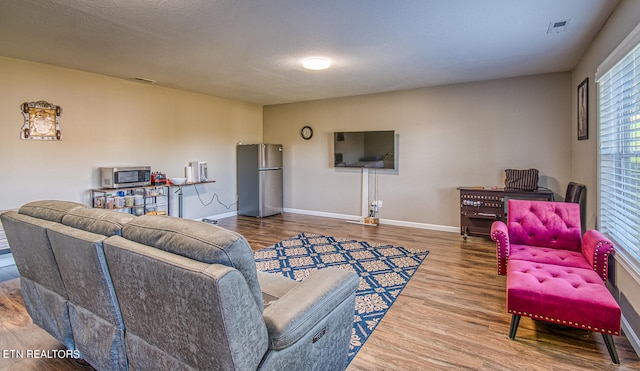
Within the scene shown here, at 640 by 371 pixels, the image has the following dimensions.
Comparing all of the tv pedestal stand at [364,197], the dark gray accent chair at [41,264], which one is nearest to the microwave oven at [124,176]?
the dark gray accent chair at [41,264]

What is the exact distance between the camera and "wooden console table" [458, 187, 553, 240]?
4.46m

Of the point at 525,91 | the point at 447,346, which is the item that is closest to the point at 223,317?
the point at 447,346

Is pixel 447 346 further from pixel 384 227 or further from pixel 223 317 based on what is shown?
pixel 384 227

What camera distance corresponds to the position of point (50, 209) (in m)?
1.98

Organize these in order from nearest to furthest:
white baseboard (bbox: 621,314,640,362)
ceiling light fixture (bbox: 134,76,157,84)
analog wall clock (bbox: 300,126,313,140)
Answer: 1. white baseboard (bbox: 621,314,640,362)
2. ceiling light fixture (bbox: 134,76,157,84)
3. analog wall clock (bbox: 300,126,313,140)

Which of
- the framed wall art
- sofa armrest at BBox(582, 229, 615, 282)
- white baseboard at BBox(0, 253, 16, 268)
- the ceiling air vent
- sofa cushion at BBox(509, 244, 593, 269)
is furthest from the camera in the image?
white baseboard at BBox(0, 253, 16, 268)

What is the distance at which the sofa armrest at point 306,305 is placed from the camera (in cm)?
130

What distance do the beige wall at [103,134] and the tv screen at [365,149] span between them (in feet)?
7.20

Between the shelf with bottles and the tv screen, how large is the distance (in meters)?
3.10

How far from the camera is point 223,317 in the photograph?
110 centimetres

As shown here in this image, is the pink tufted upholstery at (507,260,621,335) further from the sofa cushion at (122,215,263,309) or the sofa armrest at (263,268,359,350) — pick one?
the sofa cushion at (122,215,263,309)

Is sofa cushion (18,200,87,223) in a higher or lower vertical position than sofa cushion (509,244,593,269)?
higher

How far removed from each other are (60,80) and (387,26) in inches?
162

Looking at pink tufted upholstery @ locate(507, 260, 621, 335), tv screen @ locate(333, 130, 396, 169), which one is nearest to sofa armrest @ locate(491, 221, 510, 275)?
pink tufted upholstery @ locate(507, 260, 621, 335)
